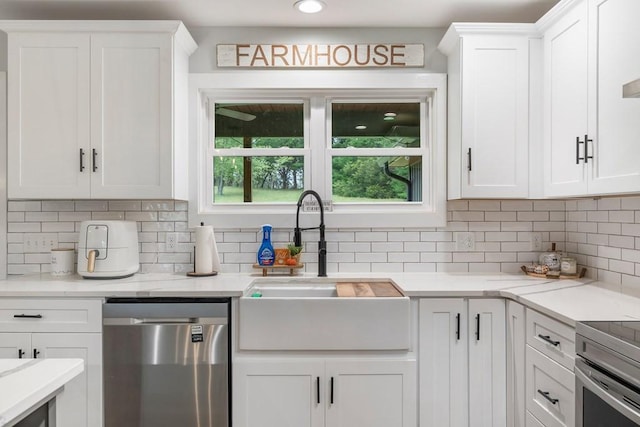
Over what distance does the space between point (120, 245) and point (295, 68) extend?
1.46 metres

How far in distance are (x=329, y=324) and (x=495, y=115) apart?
1.46 m

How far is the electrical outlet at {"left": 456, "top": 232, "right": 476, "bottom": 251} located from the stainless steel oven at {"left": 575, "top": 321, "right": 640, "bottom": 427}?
1.21 metres

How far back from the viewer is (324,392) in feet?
6.52

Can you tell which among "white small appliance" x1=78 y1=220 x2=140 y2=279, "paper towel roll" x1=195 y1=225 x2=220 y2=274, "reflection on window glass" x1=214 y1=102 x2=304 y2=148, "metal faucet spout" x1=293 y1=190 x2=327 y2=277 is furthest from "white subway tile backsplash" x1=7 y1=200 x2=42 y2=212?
"metal faucet spout" x1=293 y1=190 x2=327 y2=277

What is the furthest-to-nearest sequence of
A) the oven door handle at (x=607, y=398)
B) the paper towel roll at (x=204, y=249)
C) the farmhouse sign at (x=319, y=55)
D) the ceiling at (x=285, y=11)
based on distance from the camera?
1. the farmhouse sign at (x=319, y=55)
2. the paper towel roll at (x=204, y=249)
3. the ceiling at (x=285, y=11)
4. the oven door handle at (x=607, y=398)

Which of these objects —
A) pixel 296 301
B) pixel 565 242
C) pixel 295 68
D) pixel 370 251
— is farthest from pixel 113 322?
pixel 565 242

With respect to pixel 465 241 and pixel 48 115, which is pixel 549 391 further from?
pixel 48 115

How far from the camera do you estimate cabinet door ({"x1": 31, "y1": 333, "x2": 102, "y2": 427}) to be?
6.63 feet

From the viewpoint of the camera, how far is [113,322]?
6.63 feet

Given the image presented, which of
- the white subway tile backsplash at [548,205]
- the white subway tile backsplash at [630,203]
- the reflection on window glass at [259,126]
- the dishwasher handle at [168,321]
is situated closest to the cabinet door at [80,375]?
the dishwasher handle at [168,321]

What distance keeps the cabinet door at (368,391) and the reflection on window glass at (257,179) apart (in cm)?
117

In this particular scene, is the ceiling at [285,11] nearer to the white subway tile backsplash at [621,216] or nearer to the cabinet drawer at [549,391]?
the white subway tile backsplash at [621,216]

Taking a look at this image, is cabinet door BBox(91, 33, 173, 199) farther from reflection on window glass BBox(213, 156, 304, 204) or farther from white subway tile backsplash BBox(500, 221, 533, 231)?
white subway tile backsplash BBox(500, 221, 533, 231)

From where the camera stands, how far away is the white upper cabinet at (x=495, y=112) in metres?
2.35
